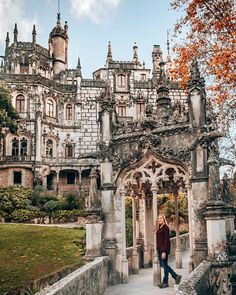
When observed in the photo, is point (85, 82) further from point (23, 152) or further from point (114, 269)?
point (114, 269)

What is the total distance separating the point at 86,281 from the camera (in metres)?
7.95

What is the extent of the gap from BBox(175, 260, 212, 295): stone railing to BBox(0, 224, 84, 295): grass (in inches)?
240

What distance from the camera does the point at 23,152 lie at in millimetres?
→ 45031

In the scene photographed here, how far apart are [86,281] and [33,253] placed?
366 inches

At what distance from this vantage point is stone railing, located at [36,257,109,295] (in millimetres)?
6249

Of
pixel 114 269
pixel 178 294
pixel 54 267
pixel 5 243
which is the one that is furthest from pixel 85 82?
pixel 178 294

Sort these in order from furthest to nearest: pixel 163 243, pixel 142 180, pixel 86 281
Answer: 1. pixel 142 180
2. pixel 163 243
3. pixel 86 281

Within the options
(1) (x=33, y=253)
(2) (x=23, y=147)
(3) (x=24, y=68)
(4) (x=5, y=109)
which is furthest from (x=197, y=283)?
(3) (x=24, y=68)

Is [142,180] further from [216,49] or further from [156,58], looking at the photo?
[156,58]

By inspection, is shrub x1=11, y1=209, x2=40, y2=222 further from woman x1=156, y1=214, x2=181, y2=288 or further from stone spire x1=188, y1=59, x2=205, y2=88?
stone spire x1=188, y1=59, x2=205, y2=88

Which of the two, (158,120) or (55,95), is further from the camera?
(55,95)

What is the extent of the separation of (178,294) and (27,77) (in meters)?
45.0

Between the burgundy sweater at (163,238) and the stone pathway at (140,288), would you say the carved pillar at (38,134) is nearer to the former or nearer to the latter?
the stone pathway at (140,288)

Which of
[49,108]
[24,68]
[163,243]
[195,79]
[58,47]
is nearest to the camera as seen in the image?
→ [163,243]
